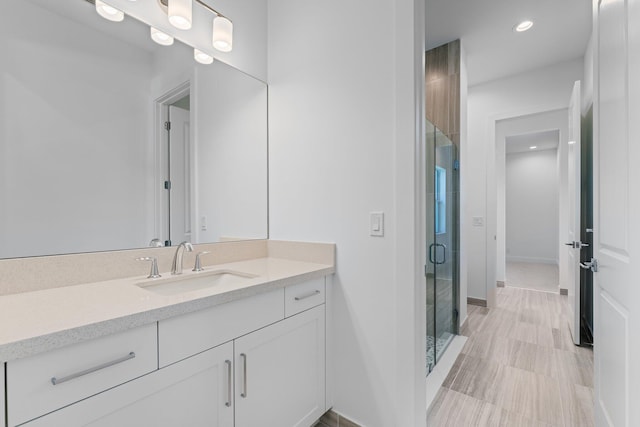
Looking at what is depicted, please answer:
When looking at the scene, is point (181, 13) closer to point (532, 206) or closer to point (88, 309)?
point (88, 309)

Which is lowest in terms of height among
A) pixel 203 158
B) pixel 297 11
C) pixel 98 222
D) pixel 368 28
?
pixel 98 222

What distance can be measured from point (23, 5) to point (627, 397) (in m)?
2.63

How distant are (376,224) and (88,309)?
1153 mm

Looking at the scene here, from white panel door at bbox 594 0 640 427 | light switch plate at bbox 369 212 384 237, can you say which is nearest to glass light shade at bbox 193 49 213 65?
light switch plate at bbox 369 212 384 237

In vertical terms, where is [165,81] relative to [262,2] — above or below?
below

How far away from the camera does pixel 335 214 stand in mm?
1614

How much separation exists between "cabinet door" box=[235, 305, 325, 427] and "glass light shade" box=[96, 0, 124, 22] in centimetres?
151

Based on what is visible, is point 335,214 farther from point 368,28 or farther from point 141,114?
point 141,114

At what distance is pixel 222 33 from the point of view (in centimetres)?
166

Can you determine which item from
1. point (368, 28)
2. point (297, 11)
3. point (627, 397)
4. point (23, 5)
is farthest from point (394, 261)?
point (23, 5)

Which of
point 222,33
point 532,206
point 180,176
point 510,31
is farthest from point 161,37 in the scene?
point 532,206

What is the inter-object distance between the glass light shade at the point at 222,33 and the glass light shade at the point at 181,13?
0.49 ft

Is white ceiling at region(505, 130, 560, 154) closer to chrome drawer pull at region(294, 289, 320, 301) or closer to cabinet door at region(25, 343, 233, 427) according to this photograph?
chrome drawer pull at region(294, 289, 320, 301)

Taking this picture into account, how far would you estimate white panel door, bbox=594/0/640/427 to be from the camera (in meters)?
1.00
